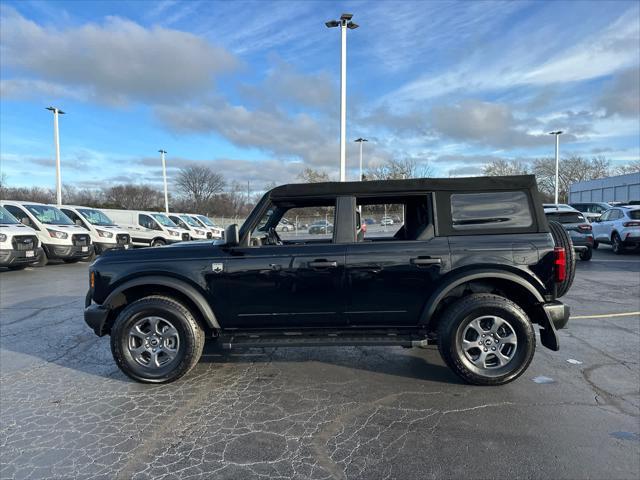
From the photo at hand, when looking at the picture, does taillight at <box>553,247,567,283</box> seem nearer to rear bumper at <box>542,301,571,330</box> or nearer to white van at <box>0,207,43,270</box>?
rear bumper at <box>542,301,571,330</box>

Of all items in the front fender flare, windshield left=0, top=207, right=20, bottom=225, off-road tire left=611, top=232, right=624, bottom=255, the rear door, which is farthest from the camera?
off-road tire left=611, top=232, right=624, bottom=255

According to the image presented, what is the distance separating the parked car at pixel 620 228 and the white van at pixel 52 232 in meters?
17.9

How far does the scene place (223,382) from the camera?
4.02 meters

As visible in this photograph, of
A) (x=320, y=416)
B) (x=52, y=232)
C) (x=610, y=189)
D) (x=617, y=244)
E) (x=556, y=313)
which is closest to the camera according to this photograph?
(x=320, y=416)

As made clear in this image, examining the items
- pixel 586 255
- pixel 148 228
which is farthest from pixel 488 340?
pixel 148 228

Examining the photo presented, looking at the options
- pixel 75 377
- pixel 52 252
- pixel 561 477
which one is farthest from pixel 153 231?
pixel 561 477

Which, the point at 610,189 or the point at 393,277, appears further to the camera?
the point at 610,189

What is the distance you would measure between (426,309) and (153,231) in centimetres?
1782

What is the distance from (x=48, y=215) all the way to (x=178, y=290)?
12.4 metres

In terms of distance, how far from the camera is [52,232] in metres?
12.9

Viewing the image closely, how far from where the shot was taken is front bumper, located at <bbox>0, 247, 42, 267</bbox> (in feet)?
35.9

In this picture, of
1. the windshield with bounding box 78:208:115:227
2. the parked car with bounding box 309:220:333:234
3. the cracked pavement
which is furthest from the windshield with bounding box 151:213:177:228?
the parked car with bounding box 309:220:333:234

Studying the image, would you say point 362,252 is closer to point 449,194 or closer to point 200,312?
point 449,194

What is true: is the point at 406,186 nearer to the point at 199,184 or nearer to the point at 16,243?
the point at 16,243
